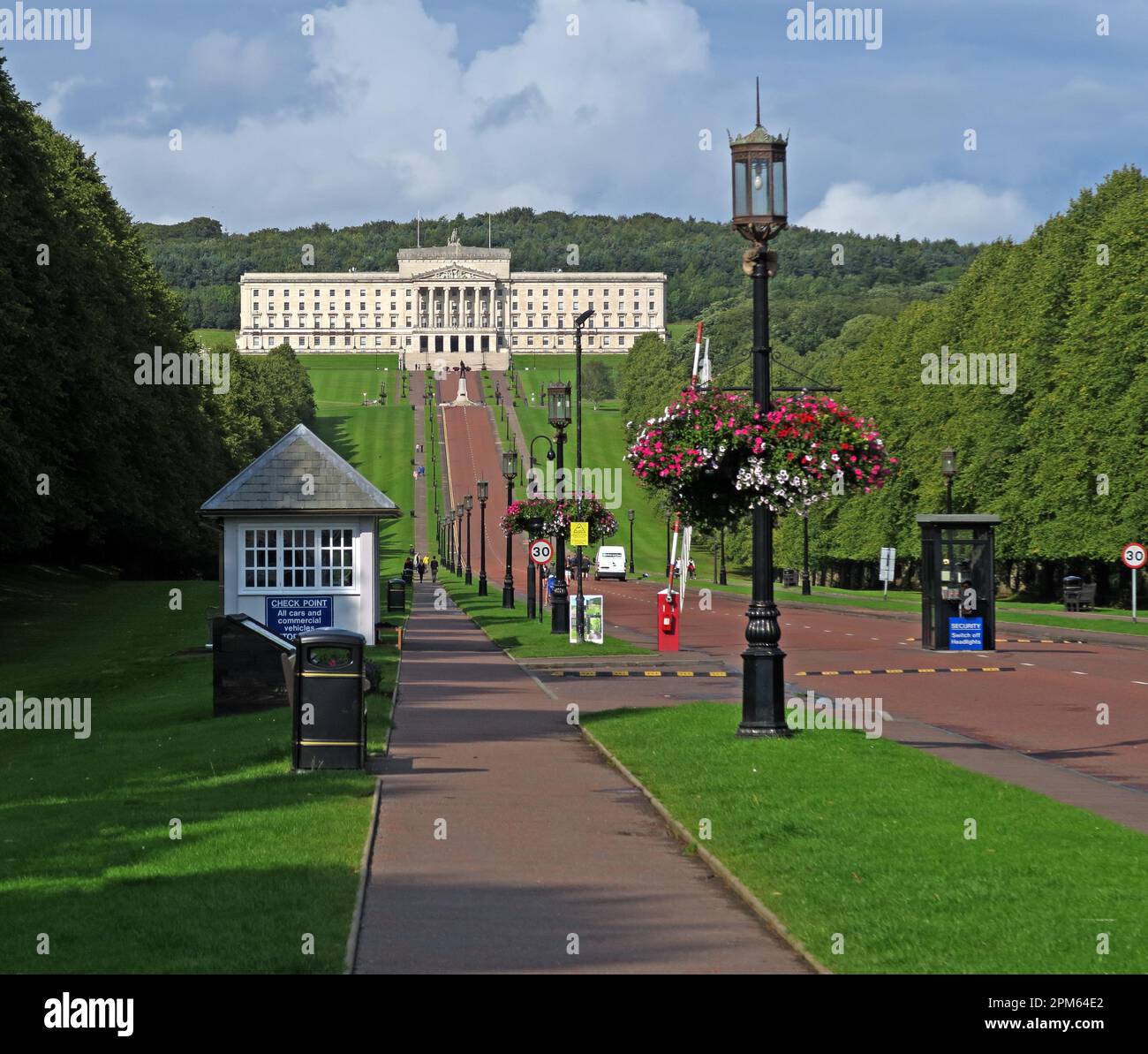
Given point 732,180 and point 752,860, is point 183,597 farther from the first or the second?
point 752,860

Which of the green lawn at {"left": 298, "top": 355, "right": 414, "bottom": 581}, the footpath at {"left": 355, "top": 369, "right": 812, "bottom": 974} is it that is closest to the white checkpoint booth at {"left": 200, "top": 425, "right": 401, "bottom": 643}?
the footpath at {"left": 355, "top": 369, "right": 812, "bottom": 974}

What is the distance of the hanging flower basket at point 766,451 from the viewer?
1873 centimetres

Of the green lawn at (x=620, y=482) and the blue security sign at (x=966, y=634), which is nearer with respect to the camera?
the blue security sign at (x=966, y=634)

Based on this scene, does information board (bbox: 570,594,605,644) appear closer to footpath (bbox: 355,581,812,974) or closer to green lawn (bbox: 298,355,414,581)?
footpath (bbox: 355,581,812,974)

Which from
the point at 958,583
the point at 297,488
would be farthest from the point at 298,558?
the point at 958,583

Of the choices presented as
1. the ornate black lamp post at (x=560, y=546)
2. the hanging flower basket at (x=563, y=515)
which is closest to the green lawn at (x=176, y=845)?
the ornate black lamp post at (x=560, y=546)

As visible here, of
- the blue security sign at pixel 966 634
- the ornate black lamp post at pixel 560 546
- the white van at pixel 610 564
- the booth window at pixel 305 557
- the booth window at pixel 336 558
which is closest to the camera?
the booth window at pixel 305 557

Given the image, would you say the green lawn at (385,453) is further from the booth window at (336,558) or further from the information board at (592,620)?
the booth window at (336,558)

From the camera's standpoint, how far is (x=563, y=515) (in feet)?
168

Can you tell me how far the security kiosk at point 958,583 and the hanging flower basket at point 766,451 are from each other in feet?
69.3

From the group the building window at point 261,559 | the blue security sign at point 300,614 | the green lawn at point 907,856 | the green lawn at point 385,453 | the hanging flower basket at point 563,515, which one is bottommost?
the green lawn at point 907,856

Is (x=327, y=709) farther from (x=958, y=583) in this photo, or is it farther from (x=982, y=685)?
(x=958, y=583)

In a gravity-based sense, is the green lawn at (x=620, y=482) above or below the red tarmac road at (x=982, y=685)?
above

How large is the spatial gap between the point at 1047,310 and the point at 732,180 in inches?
2089
